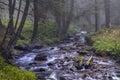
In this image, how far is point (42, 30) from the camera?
3177 centimetres

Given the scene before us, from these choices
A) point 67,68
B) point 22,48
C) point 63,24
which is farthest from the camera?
point 63,24

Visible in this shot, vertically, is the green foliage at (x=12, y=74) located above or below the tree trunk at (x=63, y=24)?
above

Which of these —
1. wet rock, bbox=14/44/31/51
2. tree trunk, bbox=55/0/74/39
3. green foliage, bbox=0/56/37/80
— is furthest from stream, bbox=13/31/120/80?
tree trunk, bbox=55/0/74/39

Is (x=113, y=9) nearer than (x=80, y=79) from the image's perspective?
No

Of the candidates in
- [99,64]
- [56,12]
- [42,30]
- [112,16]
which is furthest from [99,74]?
[112,16]

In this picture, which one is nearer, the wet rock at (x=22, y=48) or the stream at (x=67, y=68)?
the stream at (x=67, y=68)

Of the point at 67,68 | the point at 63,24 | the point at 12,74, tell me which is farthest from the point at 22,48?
the point at 12,74

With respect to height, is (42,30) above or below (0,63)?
below

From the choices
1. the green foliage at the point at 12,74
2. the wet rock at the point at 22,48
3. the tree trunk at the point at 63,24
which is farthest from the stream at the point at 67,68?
the tree trunk at the point at 63,24

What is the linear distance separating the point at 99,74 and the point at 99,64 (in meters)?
2.40

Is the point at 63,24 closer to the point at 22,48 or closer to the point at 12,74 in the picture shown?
the point at 22,48

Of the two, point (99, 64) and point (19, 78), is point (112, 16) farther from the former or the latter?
point (19, 78)

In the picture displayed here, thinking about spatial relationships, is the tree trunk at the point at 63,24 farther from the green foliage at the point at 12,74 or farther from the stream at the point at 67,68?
the green foliage at the point at 12,74

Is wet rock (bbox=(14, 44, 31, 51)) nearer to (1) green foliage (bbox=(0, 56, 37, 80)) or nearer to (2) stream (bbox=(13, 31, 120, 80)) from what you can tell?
(2) stream (bbox=(13, 31, 120, 80))
